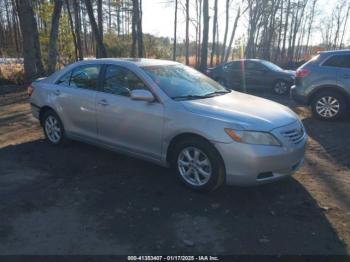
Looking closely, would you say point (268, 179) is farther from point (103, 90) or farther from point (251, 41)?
point (251, 41)

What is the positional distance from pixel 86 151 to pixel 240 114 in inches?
122

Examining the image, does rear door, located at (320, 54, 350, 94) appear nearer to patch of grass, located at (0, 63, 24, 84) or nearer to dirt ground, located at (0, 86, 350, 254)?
dirt ground, located at (0, 86, 350, 254)

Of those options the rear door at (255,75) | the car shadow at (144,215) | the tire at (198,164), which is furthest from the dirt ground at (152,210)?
the rear door at (255,75)

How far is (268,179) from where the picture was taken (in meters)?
4.37

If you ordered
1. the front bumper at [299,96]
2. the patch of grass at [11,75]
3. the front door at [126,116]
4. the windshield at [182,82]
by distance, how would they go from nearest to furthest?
the front door at [126,116] → the windshield at [182,82] → the front bumper at [299,96] → the patch of grass at [11,75]

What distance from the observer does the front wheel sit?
14.5m

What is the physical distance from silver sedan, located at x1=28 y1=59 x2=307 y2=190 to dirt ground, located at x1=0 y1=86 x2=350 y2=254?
0.34 metres

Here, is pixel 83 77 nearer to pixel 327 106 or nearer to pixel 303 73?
pixel 303 73

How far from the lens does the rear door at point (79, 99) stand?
575 centimetres

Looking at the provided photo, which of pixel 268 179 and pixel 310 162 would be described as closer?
pixel 268 179

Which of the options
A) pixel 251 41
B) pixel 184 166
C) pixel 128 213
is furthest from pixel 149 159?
pixel 251 41

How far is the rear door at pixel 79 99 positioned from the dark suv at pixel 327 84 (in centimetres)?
562

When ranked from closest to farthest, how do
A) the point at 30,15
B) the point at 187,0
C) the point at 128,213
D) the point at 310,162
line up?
the point at 128,213 < the point at 310,162 < the point at 30,15 < the point at 187,0

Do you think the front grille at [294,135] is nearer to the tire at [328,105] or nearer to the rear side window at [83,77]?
the rear side window at [83,77]
